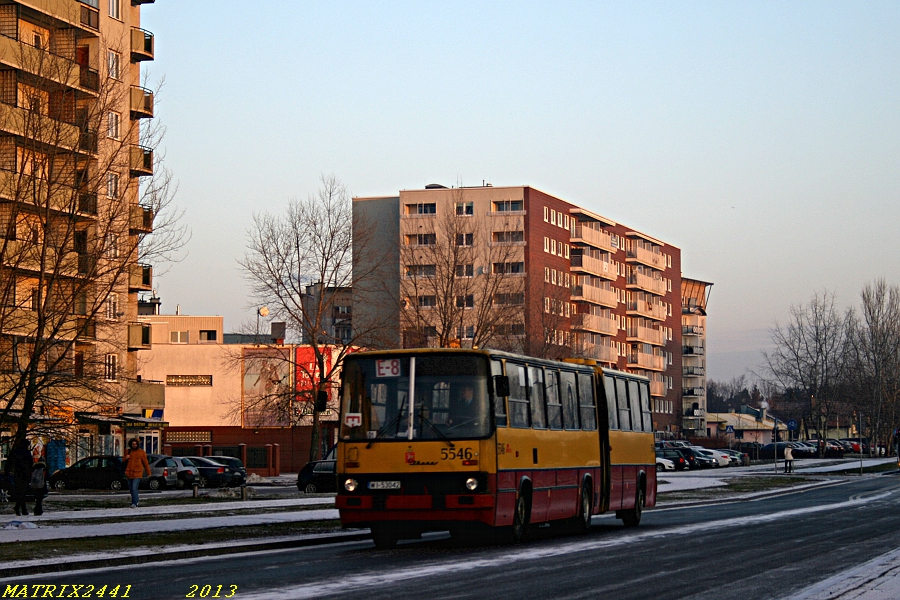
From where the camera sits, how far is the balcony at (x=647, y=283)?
142 meters

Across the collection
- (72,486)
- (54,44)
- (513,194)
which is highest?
(513,194)

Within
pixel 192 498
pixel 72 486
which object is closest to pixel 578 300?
pixel 72 486

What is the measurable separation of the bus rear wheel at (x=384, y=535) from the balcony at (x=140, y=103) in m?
49.3

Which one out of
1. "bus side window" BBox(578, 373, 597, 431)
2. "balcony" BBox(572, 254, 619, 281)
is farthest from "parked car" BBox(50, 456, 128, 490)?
"balcony" BBox(572, 254, 619, 281)

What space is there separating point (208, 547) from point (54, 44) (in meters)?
20.9

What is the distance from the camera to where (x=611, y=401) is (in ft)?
87.9

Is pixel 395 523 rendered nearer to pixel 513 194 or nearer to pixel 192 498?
pixel 192 498

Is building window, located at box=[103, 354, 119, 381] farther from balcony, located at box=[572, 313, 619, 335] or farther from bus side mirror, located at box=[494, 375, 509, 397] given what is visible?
balcony, located at box=[572, 313, 619, 335]

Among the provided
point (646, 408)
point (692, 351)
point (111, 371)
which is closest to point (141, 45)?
point (111, 371)

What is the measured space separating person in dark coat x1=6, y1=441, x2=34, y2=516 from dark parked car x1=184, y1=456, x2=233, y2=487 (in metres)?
24.4

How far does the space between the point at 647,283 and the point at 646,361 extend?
9158mm

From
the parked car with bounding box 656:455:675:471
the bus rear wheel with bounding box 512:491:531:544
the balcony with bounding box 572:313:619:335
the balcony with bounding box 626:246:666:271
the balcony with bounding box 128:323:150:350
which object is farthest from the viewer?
the balcony with bounding box 626:246:666:271

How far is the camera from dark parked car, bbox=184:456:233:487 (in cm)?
5628

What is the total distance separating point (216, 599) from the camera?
1314 centimetres
